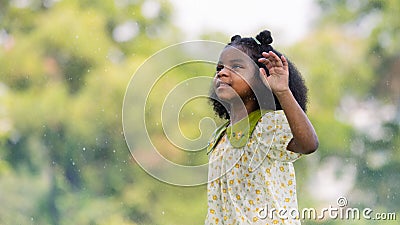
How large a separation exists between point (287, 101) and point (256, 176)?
13 cm

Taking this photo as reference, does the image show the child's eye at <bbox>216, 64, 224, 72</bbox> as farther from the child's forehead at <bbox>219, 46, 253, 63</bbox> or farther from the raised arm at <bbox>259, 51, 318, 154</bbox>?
the raised arm at <bbox>259, 51, 318, 154</bbox>

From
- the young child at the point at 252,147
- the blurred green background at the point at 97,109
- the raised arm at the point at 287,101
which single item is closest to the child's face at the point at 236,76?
the young child at the point at 252,147

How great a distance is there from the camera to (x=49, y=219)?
2051 millimetres

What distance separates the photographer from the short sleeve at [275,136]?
2.85ft

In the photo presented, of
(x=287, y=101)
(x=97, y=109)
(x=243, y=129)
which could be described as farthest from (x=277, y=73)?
(x=97, y=109)

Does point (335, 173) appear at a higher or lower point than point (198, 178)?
higher

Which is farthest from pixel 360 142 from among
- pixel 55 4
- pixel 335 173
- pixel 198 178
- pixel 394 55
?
pixel 55 4

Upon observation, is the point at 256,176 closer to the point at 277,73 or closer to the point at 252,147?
the point at 252,147

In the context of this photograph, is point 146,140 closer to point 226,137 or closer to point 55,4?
point 226,137

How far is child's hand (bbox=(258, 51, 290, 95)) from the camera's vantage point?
0.80 metres

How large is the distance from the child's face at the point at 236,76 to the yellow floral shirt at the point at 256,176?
3cm

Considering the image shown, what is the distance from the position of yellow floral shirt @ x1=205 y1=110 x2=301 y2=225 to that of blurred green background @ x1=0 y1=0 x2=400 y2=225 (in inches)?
42.5

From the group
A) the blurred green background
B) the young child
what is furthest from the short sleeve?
the blurred green background

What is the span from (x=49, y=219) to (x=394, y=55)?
1147 mm
